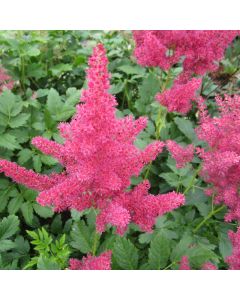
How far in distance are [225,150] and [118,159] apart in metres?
0.71

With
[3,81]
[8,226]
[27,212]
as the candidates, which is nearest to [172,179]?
[27,212]

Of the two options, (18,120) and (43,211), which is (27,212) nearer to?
(43,211)

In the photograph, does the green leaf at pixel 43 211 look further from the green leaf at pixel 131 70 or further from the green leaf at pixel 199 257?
the green leaf at pixel 131 70

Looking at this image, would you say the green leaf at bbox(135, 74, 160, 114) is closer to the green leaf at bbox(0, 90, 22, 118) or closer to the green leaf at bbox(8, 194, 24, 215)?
the green leaf at bbox(0, 90, 22, 118)

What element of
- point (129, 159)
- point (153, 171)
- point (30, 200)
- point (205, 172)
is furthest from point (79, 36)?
point (129, 159)

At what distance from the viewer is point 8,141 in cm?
247

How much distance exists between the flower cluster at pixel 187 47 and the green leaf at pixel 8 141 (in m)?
0.93

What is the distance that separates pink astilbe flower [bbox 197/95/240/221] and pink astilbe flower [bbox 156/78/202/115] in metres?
0.17

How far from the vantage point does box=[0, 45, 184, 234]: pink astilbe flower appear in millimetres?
1392

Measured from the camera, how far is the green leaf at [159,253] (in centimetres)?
194

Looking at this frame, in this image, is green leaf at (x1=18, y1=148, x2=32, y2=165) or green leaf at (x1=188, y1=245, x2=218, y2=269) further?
green leaf at (x1=18, y1=148, x2=32, y2=165)

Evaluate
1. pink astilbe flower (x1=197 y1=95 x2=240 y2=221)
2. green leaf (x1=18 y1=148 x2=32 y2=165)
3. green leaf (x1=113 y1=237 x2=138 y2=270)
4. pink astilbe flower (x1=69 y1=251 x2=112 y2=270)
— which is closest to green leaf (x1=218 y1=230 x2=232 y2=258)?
pink astilbe flower (x1=197 y1=95 x2=240 y2=221)

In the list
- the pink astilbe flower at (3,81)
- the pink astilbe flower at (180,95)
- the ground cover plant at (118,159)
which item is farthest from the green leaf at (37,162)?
the pink astilbe flower at (180,95)

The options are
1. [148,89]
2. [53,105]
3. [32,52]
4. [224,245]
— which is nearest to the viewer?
[224,245]
